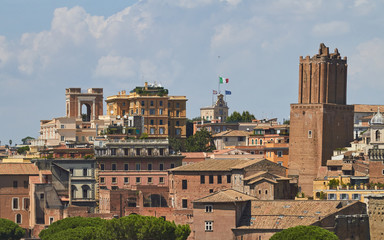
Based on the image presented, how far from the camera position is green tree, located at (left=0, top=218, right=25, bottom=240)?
122 metres

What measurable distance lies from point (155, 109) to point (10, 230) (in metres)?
61.8

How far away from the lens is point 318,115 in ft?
457

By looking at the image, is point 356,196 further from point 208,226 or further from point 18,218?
point 18,218

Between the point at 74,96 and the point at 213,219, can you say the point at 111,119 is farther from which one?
the point at 213,219

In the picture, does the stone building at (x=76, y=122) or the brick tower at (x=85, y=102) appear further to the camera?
the brick tower at (x=85, y=102)

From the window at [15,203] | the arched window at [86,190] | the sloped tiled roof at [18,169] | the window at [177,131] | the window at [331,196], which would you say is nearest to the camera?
the window at [331,196]

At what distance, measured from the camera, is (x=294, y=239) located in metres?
97.7

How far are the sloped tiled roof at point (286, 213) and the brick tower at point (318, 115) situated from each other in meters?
26.2

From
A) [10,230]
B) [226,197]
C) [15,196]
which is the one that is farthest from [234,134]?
[226,197]

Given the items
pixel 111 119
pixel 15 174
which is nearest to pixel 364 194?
pixel 15 174

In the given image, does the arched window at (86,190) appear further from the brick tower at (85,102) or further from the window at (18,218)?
the brick tower at (85,102)

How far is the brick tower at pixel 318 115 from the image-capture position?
13812 centimetres

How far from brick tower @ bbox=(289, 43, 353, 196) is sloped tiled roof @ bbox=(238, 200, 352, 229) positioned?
86.0 feet

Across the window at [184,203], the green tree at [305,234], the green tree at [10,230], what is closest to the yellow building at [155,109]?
the window at [184,203]
